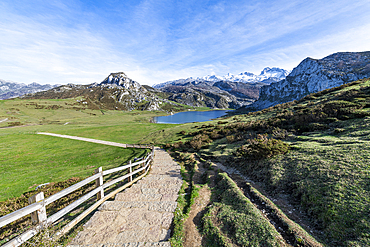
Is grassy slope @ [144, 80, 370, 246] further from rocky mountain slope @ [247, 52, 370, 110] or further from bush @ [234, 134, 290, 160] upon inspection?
rocky mountain slope @ [247, 52, 370, 110]

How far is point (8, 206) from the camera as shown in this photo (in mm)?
9086

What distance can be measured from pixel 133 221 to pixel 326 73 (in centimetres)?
20368

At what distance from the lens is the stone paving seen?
4.88 meters

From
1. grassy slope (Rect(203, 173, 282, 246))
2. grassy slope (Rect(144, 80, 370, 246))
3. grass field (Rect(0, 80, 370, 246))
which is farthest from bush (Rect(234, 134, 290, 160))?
grassy slope (Rect(203, 173, 282, 246))

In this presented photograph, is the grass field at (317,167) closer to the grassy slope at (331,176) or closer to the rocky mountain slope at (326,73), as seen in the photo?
the grassy slope at (331,176)

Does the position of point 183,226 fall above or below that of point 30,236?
below

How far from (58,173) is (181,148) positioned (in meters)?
15.5

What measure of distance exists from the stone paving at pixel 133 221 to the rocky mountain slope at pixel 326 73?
7471 inches

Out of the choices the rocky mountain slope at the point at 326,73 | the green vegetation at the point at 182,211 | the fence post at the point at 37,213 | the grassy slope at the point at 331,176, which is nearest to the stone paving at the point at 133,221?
the green vegetation at the point at 182,211

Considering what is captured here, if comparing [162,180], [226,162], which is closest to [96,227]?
[162,180]

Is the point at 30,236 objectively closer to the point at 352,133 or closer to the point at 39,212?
the point at 39,212

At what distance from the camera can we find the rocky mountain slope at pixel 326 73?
130312 millimetres

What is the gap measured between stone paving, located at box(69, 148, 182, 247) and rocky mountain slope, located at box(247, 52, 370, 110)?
190 meters

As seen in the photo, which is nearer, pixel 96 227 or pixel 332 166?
pixel 96 227
